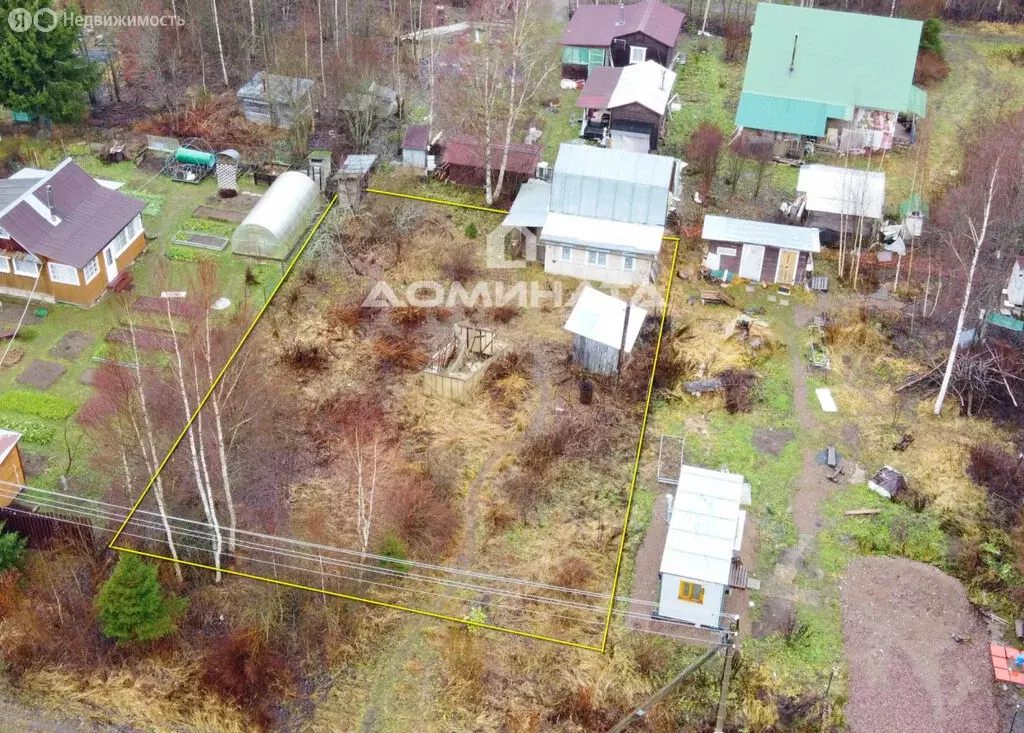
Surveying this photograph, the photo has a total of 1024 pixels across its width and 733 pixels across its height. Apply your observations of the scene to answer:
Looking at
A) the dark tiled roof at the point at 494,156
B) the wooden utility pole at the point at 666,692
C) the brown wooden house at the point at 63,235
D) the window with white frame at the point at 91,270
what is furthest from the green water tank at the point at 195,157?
the wooden utility pole at the point at 666,692

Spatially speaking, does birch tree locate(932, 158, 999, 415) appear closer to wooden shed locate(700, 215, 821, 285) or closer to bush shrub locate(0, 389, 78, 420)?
wooden shed locate(700, 215, 821, 285)

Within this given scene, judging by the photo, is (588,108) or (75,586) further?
(588,108)

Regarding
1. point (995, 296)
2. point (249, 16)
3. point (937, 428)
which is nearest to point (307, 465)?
point (937, 428)

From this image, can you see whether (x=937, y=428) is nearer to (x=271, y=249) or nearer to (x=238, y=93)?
(x=271, y=249)

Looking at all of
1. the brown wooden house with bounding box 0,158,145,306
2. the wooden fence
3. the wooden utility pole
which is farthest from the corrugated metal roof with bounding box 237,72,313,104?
the wooden utility pole

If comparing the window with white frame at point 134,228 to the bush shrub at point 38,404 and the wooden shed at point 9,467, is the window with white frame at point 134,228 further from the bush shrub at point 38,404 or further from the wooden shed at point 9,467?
the wooden shed at point 9,467
